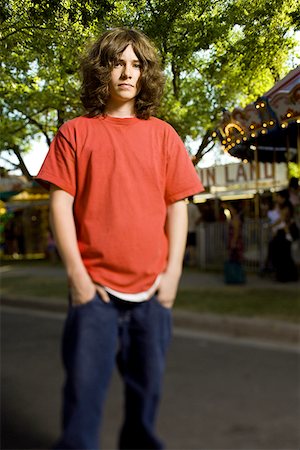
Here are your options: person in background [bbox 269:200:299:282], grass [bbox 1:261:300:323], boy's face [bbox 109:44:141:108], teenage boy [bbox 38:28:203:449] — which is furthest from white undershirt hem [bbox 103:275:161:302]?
person in background [bbox 269:200:299:282]

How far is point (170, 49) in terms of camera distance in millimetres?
1592

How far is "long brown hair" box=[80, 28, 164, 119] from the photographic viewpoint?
1.53 m

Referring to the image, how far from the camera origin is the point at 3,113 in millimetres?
1739

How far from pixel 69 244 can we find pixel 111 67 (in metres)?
0.43

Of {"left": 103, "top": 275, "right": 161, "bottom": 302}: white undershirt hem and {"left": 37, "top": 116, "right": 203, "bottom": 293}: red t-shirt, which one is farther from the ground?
{"left": 37, "top": 116, "right": 203, "bottom": 293}: red t-shirt

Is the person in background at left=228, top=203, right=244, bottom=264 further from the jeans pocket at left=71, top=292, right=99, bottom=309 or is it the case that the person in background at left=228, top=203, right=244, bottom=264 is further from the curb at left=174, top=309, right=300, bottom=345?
the jeans pocket at left=71, top=292, right=99, bottom=309

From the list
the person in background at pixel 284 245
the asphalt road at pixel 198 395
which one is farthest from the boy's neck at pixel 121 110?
the person in background at pixel 284 245

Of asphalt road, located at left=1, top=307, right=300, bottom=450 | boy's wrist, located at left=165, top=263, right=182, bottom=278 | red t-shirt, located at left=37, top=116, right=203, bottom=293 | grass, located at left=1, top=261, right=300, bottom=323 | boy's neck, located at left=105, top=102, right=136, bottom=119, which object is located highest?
boy's neck, located at left=105, top=102, right=136, bottom=119

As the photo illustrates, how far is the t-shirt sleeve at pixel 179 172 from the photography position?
5.33ft

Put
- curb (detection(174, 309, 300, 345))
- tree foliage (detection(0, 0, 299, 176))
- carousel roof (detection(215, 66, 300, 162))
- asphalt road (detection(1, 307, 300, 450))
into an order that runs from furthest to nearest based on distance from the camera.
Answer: curb (detection(174, 309, 300, 345)) < asphalt road (detection(1, 307, 300, 450)) < carousel roof (detection(215, 66, 300, 162)) < tree foliage (detection(0, 0, 299, 176))

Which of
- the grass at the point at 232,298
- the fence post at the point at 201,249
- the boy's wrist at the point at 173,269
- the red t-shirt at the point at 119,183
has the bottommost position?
the grass at the point at 232,298

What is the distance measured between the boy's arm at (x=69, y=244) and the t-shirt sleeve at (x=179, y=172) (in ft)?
0.83

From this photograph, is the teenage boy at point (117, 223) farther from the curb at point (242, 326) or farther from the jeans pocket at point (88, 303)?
the curb at point (242, 326)

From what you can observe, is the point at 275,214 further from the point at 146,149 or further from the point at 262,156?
the point at 146,149
